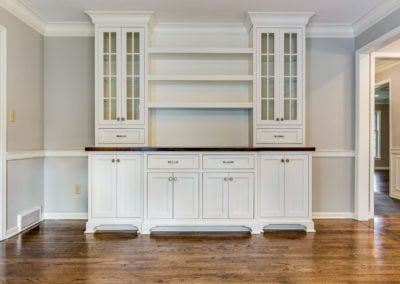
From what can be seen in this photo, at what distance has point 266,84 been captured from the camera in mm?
3684

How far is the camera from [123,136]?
3639 millimetres

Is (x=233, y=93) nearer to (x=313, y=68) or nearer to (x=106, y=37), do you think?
(x=313, y=68)

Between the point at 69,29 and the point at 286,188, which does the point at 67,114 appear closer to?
the point at 69,29

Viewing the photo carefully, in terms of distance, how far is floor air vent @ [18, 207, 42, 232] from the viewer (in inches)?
134

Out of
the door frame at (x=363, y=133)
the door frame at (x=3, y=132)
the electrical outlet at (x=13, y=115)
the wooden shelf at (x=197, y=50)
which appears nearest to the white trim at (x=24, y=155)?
the door frame at (x=3, y=132)

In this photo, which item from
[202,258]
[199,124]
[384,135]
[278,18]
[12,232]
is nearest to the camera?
[202,258]

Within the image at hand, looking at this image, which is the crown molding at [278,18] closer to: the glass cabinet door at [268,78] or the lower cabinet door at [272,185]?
the glass cabinet door at [268,78]

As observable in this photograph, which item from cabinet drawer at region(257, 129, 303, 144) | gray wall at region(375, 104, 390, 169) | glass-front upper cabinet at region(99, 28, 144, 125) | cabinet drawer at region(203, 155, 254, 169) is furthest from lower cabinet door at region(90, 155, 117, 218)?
gray wall at region(375, 104, 390, 169)

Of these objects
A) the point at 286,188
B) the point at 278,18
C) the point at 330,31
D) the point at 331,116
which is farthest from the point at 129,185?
the point at 330,31

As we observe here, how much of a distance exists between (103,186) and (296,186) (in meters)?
2.02

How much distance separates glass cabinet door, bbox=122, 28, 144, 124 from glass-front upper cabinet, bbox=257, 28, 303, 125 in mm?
1311

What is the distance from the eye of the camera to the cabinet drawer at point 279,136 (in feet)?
11.9

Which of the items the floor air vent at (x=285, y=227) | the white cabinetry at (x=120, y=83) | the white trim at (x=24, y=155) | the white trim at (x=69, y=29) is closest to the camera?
the white trim at (x=24, y=155)

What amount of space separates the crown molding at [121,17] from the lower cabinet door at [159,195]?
168 cm
